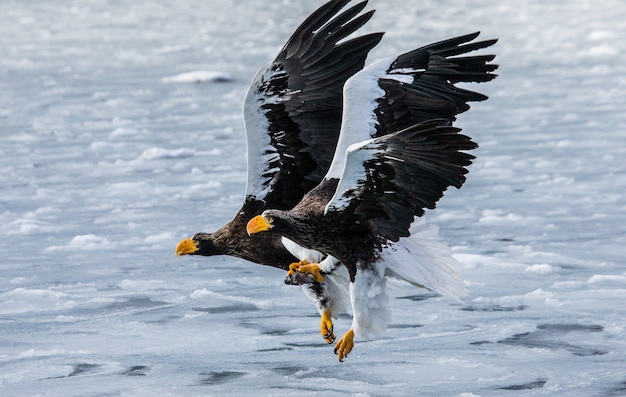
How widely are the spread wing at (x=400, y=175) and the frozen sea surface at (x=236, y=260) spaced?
28.2 inches

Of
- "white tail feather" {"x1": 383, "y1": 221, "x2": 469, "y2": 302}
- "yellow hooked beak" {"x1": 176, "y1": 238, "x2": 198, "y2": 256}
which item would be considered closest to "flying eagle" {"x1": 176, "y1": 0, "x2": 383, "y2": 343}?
"yellow hooked beak" {"x1": 176, "y1": 238, "x2": 198, "y2": 256}

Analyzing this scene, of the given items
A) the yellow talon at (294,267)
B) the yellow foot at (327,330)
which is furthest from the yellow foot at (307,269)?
the yellow foot at (327,330)

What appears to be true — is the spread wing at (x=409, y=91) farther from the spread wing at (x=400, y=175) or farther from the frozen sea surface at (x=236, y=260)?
the frozen sea surface at (x=236, y=260)

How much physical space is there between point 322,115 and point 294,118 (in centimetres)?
15

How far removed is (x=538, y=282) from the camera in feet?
20.6

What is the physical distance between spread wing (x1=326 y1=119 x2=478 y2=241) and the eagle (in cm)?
31

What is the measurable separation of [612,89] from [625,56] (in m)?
2.73

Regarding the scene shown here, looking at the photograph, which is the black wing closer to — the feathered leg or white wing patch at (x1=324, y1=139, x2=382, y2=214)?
white wing patch at (x1=324, y1=139, x2=382, y2=214)

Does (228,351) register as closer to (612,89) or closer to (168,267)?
(168,267)

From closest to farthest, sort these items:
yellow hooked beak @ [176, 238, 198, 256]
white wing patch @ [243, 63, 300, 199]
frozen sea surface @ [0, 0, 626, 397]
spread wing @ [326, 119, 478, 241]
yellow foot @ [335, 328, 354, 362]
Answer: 1. spread wing @ [326, 119, 478, 241]
2. yellow foot @ [335, 328, 354, 362]
3. frozen sea surface @ [0, 0, 626, 397]
4. white wing patch @ [243, 63, 300, 199]
5. yellow hooked beak @ [176, 238, 198, 256]

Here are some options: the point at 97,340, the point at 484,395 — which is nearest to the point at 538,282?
the point at 484,395

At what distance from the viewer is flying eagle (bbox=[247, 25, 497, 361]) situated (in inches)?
171

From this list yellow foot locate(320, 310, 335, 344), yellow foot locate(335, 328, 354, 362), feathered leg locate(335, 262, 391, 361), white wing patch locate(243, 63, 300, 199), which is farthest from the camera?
white wing patch locate(243, 63, 300, 199)

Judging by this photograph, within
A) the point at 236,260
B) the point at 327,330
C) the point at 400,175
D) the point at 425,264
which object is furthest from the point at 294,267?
the point at 236,260
